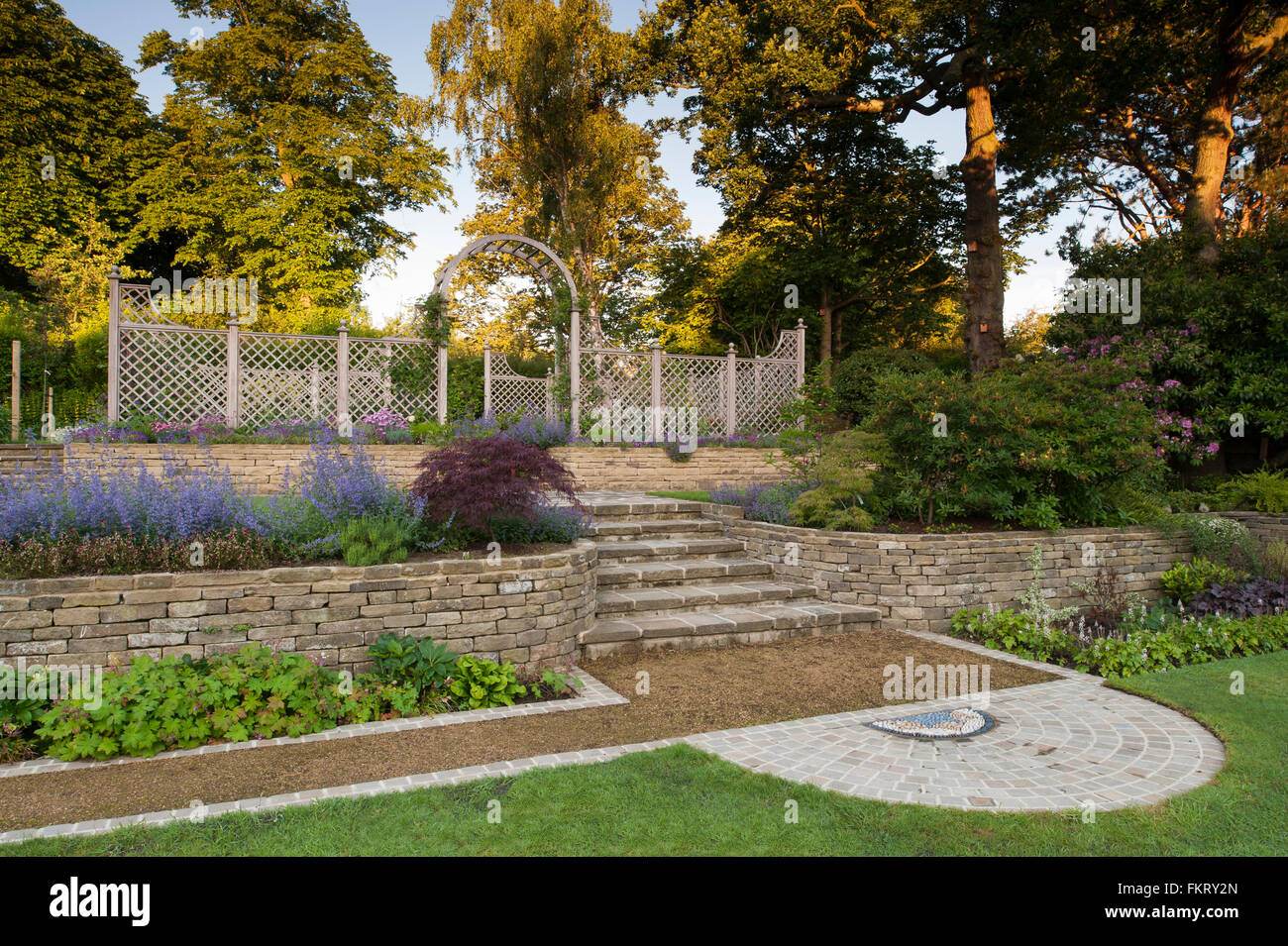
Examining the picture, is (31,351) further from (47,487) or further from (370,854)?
(370,854)

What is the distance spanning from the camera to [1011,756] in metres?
3.80

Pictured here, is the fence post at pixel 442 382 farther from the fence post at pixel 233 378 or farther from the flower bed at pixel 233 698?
the flower bed at pixel 233 698

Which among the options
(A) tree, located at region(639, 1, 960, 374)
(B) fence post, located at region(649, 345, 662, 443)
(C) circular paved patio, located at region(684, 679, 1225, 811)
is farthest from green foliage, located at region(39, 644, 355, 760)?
(A) tree, located at region(639, 1, 960, 374)

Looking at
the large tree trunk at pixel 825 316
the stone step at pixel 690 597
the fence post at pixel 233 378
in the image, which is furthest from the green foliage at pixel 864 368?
the fence post at pixel 233 378

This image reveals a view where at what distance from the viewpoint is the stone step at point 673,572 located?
22.4ft

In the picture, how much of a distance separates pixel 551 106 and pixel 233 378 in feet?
40.3

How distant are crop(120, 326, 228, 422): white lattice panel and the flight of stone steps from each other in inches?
245

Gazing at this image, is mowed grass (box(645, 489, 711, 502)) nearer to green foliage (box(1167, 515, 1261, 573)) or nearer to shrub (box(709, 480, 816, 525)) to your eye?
shrub (box(709, 480, 816, 525))

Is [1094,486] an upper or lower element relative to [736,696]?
upper

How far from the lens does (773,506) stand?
802 centimetres

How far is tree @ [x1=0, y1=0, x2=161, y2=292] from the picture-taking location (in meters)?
18.8

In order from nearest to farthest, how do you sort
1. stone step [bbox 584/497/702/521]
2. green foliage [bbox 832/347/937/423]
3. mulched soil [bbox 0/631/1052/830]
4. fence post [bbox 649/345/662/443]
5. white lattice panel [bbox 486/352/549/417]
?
1. mulched soil [bbox 0/631/1052/830]
2. stone step [bbox 584/497/702/521]
3. white lattice panel [bbox 486/352/549/417]
4. fence post [bbox 649/345/662/443]
5. green foliage [bbox 832/347/937/423]
